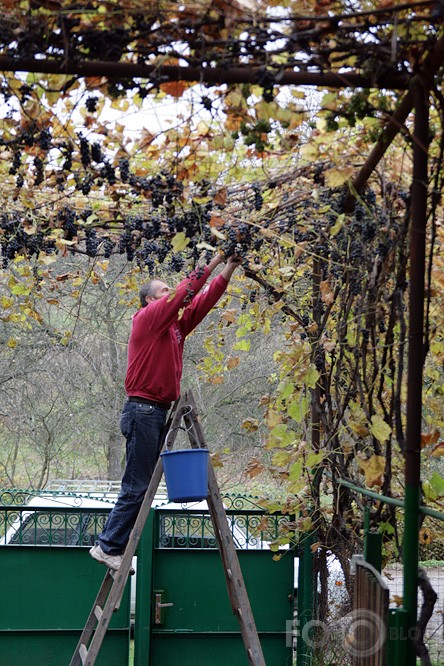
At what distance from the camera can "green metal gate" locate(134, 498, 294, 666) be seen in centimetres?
561

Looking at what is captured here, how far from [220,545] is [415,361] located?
239 cm

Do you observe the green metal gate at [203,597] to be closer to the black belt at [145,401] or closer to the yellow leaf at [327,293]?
the black belt at [145,401]

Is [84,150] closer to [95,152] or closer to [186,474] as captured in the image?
[95,152]

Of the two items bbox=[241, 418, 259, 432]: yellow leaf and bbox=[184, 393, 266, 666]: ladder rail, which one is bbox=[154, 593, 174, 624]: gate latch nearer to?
bbox=[184, 393, 266, 666]: ladder rail

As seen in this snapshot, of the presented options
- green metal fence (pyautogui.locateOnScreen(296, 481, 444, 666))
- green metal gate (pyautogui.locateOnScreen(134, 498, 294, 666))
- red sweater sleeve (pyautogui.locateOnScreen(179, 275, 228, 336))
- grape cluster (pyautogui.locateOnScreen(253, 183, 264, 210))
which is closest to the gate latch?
green metal gate (pyautogui.locateOnScreen(134, 498, 294, 666))

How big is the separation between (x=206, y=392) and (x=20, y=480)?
3593 millimetres

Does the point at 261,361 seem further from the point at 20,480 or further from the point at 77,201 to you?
the point at 77,201

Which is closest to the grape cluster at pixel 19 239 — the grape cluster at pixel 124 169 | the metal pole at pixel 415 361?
the grape cluster at pixel 124 169

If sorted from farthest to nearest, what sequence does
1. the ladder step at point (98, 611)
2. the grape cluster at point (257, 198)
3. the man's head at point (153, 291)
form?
the man's head at point (153, 291)
the ladder step at point (98, 611)
the grape cluster at point (257, 198)

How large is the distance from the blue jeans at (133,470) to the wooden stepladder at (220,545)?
0.34 ft

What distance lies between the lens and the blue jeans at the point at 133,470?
4.61 meters

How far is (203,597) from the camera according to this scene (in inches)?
223

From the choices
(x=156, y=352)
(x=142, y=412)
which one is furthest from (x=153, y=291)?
(x=142, y=412)

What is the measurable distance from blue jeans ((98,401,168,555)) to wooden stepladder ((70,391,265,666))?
0.10 m
